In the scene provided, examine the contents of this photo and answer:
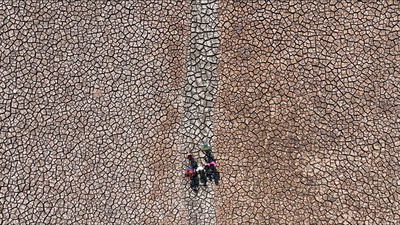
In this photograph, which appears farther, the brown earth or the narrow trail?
the narrow trail

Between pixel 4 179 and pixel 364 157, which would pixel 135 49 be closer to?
pixel 4 179

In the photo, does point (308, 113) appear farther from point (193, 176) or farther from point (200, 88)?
point (193, 176)

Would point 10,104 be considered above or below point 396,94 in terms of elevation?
above

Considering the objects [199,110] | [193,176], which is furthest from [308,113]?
[193,176]

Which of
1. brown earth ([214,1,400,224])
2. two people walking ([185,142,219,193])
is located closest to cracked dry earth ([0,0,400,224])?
brown earth ([214,1,400,224])

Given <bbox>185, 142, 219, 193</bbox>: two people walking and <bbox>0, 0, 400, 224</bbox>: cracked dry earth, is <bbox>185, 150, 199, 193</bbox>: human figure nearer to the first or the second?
<bbox>185, 142, 219, 193</bbox>: two people walking

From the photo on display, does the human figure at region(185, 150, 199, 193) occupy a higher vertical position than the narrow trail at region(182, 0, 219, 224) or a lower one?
Answer: lower

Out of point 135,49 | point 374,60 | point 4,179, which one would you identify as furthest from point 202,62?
point 4,179
